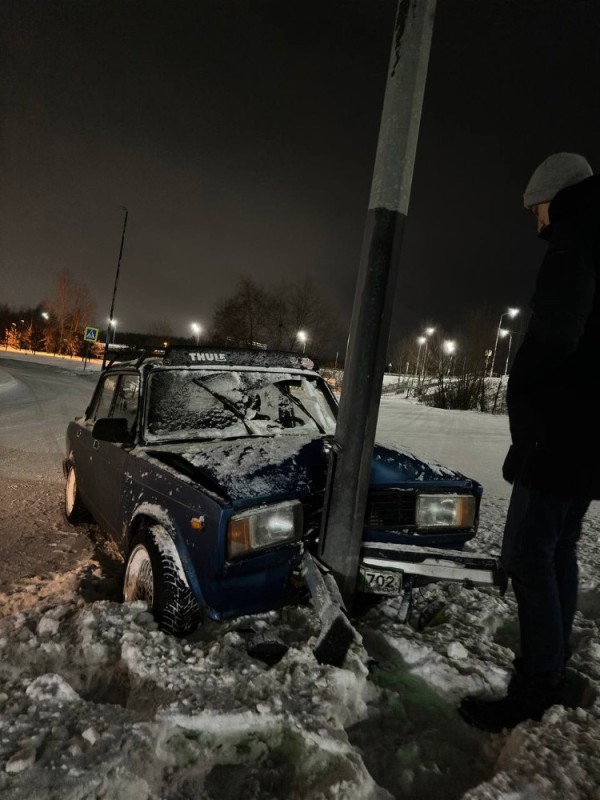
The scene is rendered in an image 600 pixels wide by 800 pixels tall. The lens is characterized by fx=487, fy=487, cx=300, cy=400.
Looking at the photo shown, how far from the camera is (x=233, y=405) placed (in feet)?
11.8

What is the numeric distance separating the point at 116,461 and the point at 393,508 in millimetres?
1932

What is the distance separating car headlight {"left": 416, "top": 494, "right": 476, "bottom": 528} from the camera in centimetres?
273

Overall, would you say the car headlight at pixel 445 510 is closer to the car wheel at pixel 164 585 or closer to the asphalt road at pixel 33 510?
the car wheel at pixel 164 585

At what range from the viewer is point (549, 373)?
5.99 feet

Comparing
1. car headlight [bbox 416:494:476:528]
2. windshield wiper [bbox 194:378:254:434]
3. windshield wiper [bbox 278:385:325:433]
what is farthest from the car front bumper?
windshield wiper [bbox 278:385:325:433]

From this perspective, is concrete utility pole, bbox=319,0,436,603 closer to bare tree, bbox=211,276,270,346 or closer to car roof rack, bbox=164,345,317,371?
car roof rack, bbox=164,345,317,371

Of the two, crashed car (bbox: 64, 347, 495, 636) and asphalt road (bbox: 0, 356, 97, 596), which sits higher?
crashed car (bbox: 64, 347, 495, 636)

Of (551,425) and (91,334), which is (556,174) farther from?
(91,334)

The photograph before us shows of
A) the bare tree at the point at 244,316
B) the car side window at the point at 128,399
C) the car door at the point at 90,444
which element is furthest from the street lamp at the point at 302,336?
the car side window at the point at 128,399

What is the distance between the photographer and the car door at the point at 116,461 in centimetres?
329

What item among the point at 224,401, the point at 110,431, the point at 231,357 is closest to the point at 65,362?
the point at 231,357

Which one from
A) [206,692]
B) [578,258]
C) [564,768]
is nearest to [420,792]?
[564,768]

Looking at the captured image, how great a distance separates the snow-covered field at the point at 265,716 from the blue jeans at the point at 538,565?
0.87ft

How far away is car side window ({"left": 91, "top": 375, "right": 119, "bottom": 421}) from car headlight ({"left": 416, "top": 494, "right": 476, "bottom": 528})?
2.81 meters
